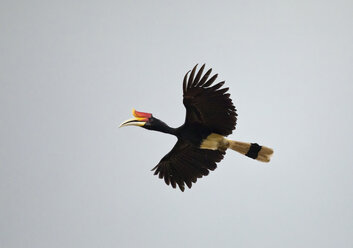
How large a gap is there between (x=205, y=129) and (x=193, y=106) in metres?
0.82

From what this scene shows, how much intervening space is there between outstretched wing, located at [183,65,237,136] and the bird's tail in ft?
1.79

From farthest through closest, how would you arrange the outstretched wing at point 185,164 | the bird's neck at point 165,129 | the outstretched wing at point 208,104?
the outstretched wing at point 185,164, the bird's neck at point 165,129, the outstretched wing at point 208,104

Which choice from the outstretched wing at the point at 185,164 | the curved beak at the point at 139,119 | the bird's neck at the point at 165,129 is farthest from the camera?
the outstretched wing at the point at 185,164

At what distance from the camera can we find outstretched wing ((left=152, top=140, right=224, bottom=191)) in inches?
648

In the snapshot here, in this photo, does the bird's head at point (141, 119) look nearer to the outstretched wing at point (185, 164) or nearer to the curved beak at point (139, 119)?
the curved beak at point (139, 119)

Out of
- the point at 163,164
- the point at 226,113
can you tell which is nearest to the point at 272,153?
the point at 226,113

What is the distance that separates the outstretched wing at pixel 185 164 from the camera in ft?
54.0

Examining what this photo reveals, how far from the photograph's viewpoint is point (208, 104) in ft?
49.2

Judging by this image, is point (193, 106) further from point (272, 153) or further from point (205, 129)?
point (272, 153)

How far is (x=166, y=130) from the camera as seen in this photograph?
15938mm

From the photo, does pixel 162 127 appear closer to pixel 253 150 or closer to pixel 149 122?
pixel 149 122

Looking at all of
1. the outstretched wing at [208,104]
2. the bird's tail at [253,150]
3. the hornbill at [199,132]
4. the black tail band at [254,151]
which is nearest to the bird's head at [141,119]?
the hornbill at [199,132]

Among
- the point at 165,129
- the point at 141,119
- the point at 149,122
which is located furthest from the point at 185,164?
the point at 141,119

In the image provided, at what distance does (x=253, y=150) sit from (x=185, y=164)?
1.98 m
